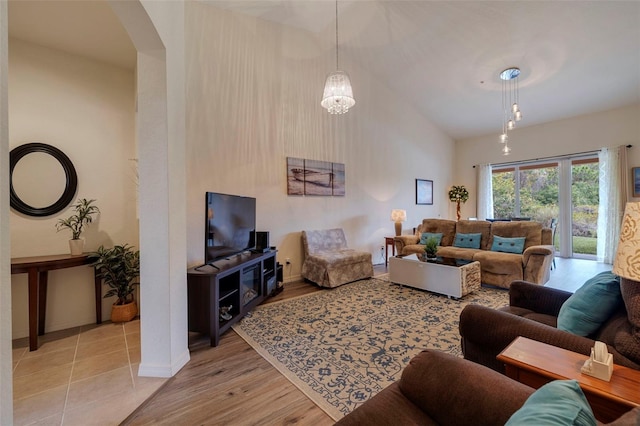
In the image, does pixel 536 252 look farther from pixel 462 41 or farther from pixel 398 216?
pixel 462 41

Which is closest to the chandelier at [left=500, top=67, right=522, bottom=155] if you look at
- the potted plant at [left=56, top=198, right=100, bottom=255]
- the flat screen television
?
the flat screen television

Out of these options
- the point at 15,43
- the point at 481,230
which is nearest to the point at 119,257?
the point at 15,43

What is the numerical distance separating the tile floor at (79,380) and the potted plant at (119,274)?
28 centimetres

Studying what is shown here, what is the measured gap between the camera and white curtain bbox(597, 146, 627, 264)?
202 inches

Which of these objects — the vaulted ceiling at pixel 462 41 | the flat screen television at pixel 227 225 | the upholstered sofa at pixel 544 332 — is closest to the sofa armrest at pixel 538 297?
the upholstered sofa at pixel 544 332

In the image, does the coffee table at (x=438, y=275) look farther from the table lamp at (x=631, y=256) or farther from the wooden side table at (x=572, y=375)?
the table lamp at (x=631, y=256)

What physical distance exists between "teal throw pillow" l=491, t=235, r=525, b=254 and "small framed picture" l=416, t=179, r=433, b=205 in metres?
2.41

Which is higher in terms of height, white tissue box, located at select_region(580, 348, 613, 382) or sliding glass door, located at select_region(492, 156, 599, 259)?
sliding glass door, located at select_region(492, 156, 599, 259)

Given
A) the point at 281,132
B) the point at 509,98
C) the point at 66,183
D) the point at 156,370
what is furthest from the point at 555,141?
the point at 66,183

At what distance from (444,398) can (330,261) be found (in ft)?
A: 9.80

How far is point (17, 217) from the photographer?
2514 mm

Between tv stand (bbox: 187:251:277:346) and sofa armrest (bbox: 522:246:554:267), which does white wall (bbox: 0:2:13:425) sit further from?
sofa armrest (bbox: 522:246:554:267)

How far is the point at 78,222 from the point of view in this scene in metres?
2.68

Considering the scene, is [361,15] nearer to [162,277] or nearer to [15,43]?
[15,43]
